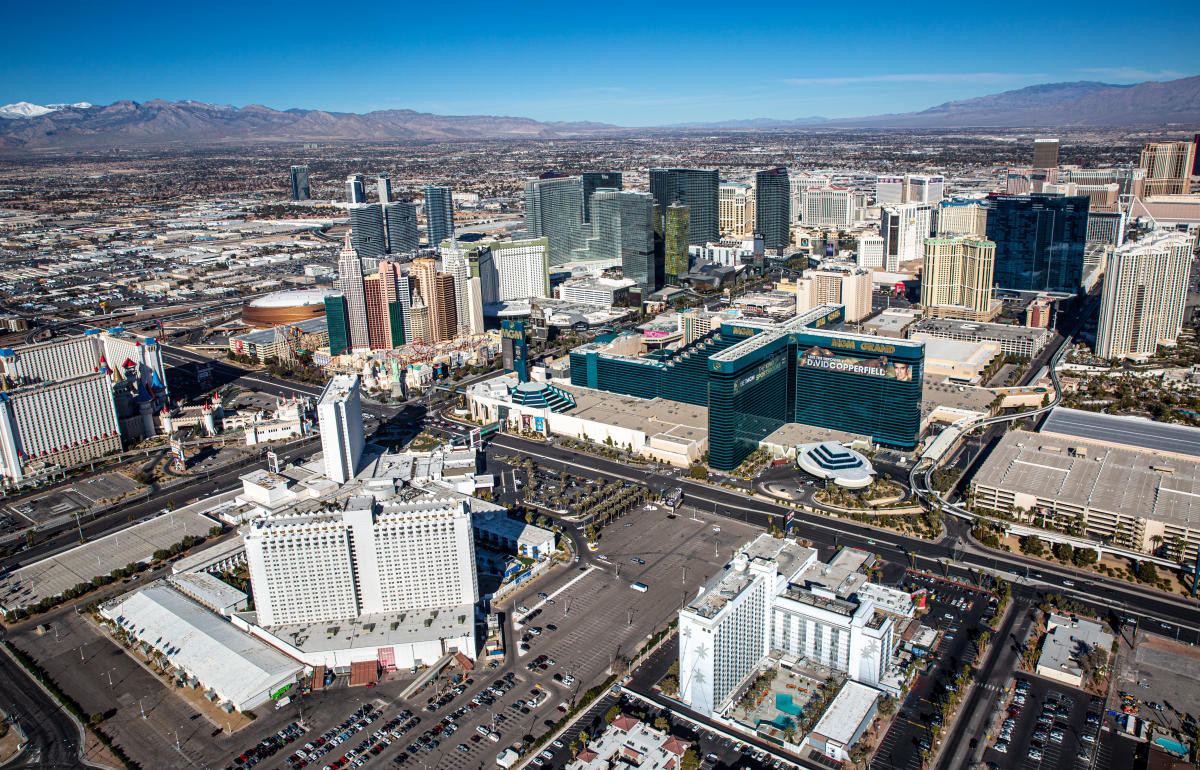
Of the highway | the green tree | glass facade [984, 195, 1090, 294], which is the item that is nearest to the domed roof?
the highway

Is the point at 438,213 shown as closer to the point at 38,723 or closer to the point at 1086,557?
the point at 38,723

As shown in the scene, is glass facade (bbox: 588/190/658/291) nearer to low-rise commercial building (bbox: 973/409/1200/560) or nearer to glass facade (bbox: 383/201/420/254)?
glass facade (bbox: 383/201/420/254)

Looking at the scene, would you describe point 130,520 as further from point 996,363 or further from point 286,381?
point 996,363

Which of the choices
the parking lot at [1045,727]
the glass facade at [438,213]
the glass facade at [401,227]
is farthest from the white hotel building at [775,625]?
the glass facade at [438,213]

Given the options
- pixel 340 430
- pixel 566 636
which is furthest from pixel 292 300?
pixel 566 636

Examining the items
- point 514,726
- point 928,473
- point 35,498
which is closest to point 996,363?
point 928,473
